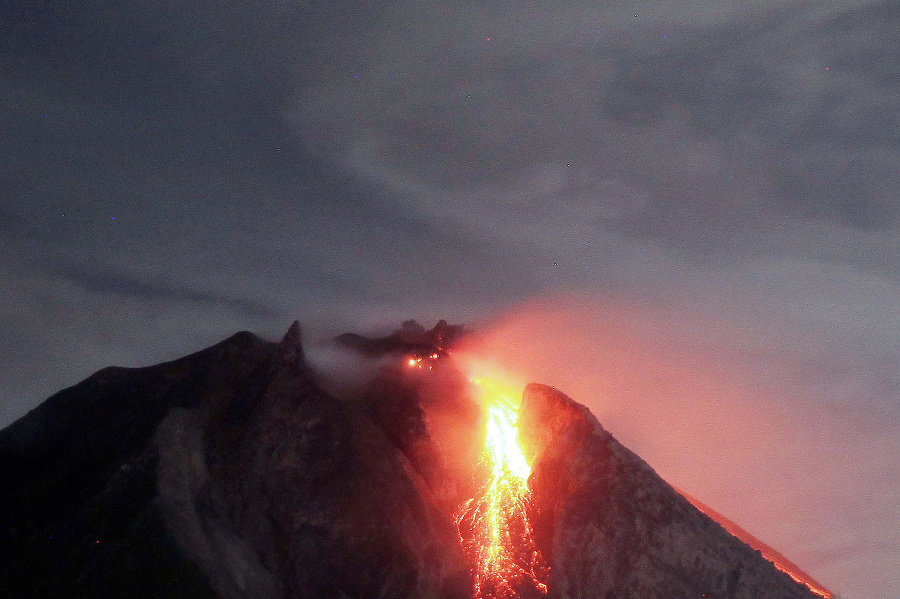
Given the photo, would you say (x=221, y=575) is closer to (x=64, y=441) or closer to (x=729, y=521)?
(x=64, y=441)

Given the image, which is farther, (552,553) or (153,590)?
(552,553)

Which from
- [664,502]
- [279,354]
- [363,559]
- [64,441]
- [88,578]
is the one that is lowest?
[88,578]

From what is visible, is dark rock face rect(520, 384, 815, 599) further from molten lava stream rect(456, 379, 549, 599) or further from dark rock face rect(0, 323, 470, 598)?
dark rock face rect(0, 323, 470, 598)

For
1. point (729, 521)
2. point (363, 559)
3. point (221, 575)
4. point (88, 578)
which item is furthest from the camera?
point (729, 521)

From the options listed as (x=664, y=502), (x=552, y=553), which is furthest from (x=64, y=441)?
(x=664, y=502)

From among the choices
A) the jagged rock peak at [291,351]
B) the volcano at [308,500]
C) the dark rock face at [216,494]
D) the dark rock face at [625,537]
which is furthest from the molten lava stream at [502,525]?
the jagged rock peak at [291,351]

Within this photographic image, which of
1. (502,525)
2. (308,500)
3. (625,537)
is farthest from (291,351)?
(625,537)

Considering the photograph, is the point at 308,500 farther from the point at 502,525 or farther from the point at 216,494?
the point at 502,525
